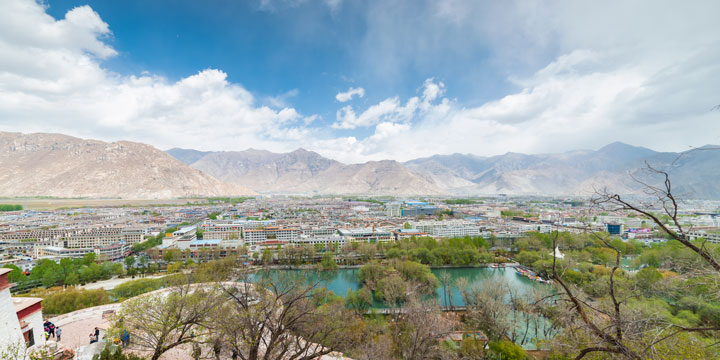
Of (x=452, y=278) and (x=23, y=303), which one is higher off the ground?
(x=23, y=303)

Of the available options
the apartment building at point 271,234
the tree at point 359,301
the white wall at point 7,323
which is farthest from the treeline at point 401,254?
the white wall at point 7,323

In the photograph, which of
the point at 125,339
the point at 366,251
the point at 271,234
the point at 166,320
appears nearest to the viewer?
the point at 166,320

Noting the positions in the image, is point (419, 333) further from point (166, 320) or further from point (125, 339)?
point (125, 339)

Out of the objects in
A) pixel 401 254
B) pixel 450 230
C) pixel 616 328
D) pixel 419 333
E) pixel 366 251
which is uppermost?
pixel 616 328

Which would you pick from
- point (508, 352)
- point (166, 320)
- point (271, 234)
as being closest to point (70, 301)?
point (166, 320)

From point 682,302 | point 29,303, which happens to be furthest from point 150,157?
point 682,302

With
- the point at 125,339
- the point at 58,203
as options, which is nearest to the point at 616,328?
the point at 125,339

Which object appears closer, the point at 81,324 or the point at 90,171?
the point at 81,324

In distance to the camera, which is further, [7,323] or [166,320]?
[166,320]

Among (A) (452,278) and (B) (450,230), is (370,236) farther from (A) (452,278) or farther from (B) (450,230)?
(A) (452,278)

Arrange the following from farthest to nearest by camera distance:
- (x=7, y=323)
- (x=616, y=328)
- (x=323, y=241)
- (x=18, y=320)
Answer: (x=323, y=241) < (x=18, y=320) < (x=7, y=323) < (x=616, y=328)

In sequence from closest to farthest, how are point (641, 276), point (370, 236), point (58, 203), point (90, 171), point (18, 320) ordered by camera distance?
point (18, 320) < point (641, 276) < point (370, 236) < point (58, 203) < point (90, 171)

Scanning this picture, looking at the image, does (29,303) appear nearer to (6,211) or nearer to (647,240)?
(647,240)
